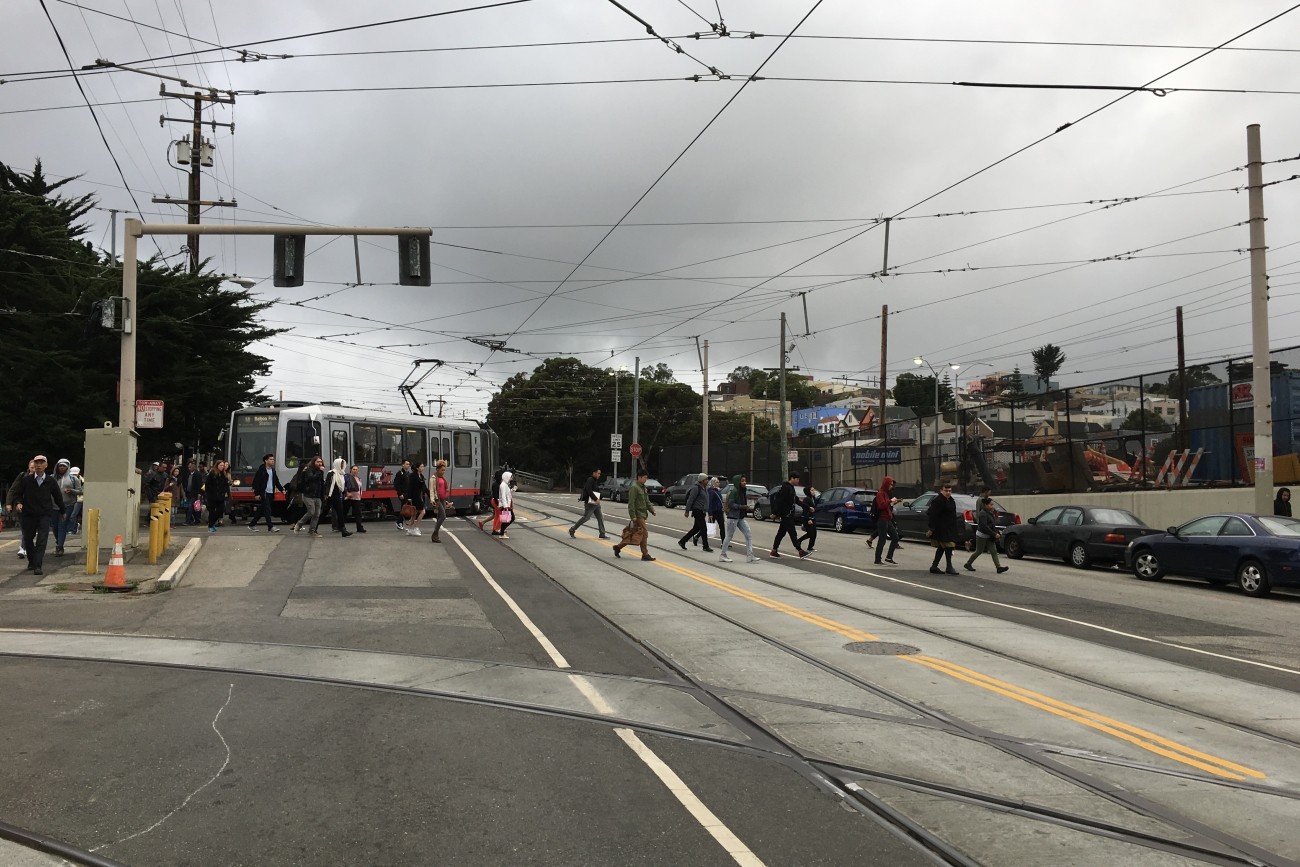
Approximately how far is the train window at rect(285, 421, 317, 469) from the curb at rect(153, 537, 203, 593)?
854 cm

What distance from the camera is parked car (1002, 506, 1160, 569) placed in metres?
20.2

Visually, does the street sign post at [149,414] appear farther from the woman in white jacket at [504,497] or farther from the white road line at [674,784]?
the white road line at [674,784]

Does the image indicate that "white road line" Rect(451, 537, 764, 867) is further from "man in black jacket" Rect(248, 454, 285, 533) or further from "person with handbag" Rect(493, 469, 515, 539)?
"man in black jacket" Rect(248, 454, 285, 533)

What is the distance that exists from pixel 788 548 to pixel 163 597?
1414 centimetres

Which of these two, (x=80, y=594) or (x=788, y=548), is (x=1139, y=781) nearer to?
(x=80, y=594)

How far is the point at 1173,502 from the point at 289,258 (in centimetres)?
2239

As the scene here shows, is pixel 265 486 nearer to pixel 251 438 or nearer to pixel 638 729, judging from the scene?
pixel 251 438

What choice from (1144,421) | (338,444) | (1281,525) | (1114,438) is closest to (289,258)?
(338,444)

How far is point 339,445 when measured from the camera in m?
28.1

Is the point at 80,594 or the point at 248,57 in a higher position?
the point at 248,57

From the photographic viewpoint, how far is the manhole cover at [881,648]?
9.73m

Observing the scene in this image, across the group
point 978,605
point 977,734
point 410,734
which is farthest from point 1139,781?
point 978,605

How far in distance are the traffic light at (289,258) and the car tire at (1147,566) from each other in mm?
15794

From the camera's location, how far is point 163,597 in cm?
1319
